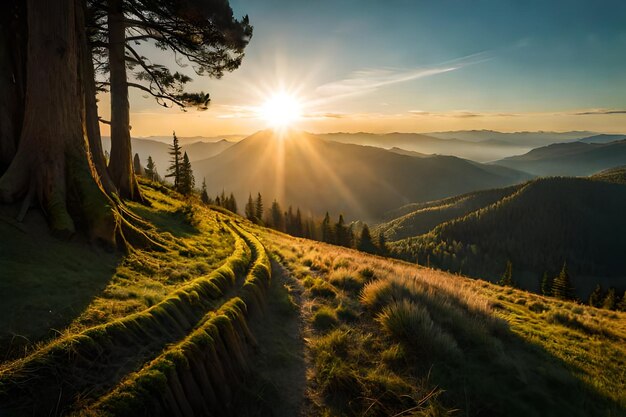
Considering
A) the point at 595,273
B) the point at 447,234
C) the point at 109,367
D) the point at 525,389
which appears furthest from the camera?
the point at 447,234

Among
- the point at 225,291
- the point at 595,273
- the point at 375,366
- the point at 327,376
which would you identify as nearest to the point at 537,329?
the point at 375,366

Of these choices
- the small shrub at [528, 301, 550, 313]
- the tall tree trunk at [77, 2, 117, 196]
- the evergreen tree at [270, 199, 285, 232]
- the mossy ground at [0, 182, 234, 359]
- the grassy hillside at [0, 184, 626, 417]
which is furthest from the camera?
the evergreen tree at [270, 199, 285, 232]

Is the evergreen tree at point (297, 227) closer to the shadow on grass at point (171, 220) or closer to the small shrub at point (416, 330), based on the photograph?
the shadow on grass at point (171, 220)

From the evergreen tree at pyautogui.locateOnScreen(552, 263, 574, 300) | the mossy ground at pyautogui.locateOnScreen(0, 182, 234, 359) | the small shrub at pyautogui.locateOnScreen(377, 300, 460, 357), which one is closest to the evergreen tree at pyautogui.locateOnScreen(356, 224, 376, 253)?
the evergreen tree at pyautogui.locateOnScreen(552, 263, 574, 300)

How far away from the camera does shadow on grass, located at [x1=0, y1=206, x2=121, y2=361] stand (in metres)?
3.99

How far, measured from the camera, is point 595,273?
177 metres

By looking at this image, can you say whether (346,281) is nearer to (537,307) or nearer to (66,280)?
(66,280)

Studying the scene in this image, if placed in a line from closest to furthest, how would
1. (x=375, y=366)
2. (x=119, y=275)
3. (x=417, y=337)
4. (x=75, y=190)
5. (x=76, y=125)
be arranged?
(x=375, y=366) < (x=417, y=337) < (x=119, y=275) < (x=75, y=190) < (x=76, y=125)

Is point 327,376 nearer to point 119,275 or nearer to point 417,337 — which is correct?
point 417,337

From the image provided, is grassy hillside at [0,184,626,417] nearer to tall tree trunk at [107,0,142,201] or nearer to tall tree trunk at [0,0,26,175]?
tall tree trunk at [0,0,26,175]

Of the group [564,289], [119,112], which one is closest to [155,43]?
[119,112]

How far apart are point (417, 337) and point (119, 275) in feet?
22.1

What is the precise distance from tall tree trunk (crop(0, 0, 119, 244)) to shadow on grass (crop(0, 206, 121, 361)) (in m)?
0.56

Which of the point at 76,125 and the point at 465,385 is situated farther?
the point at 76,125
